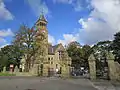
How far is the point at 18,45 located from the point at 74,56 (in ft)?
102

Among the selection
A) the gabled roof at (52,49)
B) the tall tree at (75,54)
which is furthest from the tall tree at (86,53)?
the gabled roof at (52,49)

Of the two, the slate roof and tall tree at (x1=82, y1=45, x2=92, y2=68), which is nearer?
tall tree at (x1=82, y1=45, x2=92, y2=68)

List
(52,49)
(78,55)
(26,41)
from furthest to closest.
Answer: (52,49)
(78,55)
(26,41)

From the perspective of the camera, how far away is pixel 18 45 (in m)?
51.5

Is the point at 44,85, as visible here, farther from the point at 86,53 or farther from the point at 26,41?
the point at 86,53

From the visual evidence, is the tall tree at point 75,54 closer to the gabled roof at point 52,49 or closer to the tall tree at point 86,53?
the tall tree at point 86,53

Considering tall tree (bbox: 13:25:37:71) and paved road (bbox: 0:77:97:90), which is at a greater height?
tall tree (bbox: 13:25:37:71)

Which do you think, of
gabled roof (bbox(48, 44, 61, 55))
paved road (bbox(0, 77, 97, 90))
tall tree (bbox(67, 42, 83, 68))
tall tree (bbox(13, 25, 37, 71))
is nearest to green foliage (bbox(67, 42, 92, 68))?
tall tree (bbox(67, 42, 83, 68))

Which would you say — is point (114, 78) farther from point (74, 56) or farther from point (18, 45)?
point (74, 56)

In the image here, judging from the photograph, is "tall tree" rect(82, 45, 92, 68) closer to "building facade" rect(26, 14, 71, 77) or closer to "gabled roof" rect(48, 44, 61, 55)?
"gabled roof" rect(48, 44, 61, 55)

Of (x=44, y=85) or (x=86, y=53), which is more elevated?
(x=86, y=53)

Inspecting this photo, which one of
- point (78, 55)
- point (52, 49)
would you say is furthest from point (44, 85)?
point (52, 49)

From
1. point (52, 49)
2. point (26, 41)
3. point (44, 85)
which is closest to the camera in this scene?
point (44, 85)

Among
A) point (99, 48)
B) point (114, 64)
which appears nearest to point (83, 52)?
point (99, 48)
